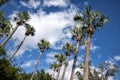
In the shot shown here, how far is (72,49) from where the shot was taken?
53.8m

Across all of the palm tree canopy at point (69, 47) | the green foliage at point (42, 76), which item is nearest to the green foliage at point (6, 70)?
the palm tree canopy at point (69, 47)

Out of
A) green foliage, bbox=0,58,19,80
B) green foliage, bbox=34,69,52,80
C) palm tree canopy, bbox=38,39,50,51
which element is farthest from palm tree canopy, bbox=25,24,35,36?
green foliage, bbox=0,58,19,80

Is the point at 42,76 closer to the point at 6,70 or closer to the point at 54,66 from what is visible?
the point at 54,66

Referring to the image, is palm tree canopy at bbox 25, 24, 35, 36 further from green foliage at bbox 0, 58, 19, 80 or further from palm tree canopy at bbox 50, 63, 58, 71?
green foliage at bbox 0, 58, 19, 80

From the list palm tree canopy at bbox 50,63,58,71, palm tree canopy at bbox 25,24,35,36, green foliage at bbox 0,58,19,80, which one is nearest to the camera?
green foliage at bbox 0,58,19,80

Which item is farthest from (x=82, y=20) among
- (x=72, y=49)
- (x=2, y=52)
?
(x=72, y=49)

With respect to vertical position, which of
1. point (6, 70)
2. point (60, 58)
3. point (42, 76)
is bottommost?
point (6, 70)

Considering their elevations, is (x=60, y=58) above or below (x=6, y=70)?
above

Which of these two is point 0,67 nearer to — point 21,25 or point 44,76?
point 21,25

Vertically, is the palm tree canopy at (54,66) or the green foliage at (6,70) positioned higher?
the palm tree canopy at (54,66)

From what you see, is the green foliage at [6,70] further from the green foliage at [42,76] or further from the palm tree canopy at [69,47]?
the green foliage at [42,76]

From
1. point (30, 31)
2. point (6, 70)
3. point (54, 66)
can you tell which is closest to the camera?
point (6, 70)

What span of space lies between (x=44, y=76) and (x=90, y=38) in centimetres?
5871

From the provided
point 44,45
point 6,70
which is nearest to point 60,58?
point 44,45
